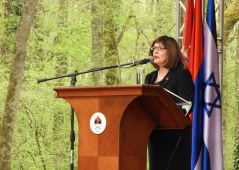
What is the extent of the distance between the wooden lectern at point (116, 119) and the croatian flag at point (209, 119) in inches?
97.9

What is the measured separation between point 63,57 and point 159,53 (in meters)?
9.51

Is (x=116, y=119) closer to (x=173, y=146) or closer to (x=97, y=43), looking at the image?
(x=173, y=146)

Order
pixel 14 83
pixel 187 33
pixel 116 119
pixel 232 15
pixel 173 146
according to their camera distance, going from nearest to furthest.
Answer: pixel 116 119 < pixel 173 146 < pixel 187 33 < pixel 232 15 < pixel 14 83

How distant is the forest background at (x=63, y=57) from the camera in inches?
390

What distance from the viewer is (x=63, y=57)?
39.4 ft

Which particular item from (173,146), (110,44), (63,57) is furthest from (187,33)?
(63,57)

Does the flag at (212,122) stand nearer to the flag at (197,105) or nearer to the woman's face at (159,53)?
the flag at (197,105)

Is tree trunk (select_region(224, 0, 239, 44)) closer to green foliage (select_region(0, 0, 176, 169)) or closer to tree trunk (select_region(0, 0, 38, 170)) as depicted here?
green foliage (select_region(0, 0, 176, 169))

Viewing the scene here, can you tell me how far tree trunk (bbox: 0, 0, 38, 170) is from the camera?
8578 mm

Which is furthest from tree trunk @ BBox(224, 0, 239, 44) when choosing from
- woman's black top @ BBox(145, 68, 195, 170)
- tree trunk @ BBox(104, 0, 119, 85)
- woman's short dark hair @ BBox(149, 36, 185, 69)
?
woman's black top @ BBox(145, 68, 195, 170)

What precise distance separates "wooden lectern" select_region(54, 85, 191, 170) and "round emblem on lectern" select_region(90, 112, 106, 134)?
1 cm

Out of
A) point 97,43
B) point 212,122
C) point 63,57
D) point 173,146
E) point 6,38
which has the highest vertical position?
point 6,38

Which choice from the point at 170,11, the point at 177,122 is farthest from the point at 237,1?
the point at 177,122

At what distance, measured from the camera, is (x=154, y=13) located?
10219 mm
